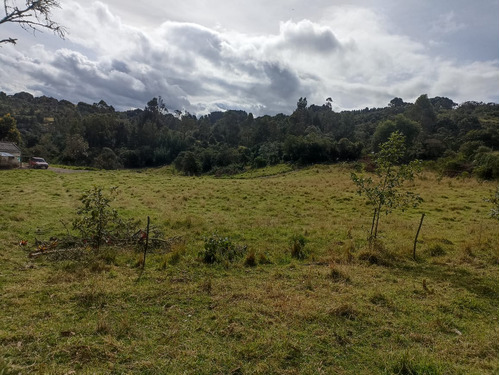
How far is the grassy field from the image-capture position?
4594mm

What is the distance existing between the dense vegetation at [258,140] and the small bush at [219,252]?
26.8 m

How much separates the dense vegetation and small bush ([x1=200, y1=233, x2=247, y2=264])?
26837 millimetres

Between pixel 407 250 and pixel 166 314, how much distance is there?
30.1 ft

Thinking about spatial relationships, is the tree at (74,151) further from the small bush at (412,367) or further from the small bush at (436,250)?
the small bush at (412,367)

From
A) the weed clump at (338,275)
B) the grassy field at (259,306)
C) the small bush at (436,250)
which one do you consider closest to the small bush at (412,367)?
the grassy field at (259,306)

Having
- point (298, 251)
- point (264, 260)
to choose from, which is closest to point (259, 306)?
point (264, 260)

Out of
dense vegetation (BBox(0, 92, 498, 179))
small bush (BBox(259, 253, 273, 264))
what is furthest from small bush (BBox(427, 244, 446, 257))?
dense vegetation (BBox(0, 92, 498, 179))

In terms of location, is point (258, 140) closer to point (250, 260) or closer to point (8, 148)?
point (8, 148)

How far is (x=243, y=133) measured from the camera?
9556cm

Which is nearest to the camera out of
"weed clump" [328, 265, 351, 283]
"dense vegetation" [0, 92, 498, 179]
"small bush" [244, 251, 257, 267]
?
"weed clump" [328, 265, 351, 283]

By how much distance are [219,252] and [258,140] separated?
8300 centimetres

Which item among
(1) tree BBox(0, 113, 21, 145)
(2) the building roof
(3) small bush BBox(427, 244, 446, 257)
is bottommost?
(3) small bush BBox(427, 244, 446, 257)

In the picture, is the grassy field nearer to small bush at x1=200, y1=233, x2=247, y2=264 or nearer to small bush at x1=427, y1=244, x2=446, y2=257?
small bush at x1=427, y1=244, x2=446, y2=257

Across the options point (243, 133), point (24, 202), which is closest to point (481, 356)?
point (24, 202)
